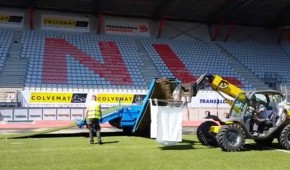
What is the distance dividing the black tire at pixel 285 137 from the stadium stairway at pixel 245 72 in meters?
18.5

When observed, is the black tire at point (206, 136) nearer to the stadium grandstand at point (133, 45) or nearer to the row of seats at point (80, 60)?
the stadium grandstand at point (133, 45)

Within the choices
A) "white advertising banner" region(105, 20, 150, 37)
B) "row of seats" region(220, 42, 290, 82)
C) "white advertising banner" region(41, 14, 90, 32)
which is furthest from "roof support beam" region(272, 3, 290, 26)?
"white advertising banner" region(41, 14, 90, 32)

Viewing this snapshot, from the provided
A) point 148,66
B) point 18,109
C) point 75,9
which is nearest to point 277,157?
point 18,109

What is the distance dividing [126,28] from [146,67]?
489 centimetres

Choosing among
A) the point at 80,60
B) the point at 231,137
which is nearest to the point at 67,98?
the point at 80,60

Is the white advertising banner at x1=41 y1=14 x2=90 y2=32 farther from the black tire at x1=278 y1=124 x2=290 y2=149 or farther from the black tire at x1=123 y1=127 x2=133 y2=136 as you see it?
the black tire at x1=278 y1=124 x2=290 y2=149

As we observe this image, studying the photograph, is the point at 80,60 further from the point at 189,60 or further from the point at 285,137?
the point at 285,137

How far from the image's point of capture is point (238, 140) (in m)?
10.4

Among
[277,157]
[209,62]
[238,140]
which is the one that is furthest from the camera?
[209,62]

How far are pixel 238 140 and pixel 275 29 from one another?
1110 inches

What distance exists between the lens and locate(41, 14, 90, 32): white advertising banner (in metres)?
29.9

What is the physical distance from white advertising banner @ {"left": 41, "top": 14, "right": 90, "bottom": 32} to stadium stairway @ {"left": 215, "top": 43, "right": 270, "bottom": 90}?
38.7ft

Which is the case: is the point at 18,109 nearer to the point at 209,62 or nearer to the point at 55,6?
the point at 55,6

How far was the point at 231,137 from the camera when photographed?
10.4 m
